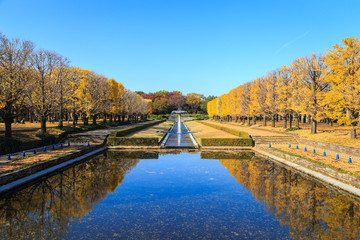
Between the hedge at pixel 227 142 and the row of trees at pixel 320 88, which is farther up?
the row of trees at pixel 320 88

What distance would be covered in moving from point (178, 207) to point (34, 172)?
9373mm

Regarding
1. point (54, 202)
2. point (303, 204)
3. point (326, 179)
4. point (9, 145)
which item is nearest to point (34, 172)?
point (54, 202)

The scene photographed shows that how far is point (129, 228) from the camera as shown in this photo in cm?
705

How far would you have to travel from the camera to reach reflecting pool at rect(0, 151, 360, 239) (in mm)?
6833

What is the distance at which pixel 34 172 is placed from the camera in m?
12.5

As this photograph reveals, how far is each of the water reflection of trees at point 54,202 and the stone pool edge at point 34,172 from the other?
0.57m

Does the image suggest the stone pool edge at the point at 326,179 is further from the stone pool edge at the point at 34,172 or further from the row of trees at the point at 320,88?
the stone pool edge at the point at 34,172

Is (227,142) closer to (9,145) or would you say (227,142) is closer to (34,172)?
(34,172)

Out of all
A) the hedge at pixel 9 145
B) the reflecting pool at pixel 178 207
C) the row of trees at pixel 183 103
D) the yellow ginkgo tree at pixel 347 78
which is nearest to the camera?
the reflecting pool at pixel 178 207

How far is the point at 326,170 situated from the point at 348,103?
→ 1108 centimetres

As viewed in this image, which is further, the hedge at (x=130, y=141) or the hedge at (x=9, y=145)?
the hedge at (x=130, y=141)

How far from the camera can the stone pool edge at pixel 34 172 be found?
1038 centimetres

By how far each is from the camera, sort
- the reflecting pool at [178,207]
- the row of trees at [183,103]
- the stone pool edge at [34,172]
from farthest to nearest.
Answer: the row of trees at [183,103] → the stone pool edge at [34,172] → the reflecting pool at [178,207]

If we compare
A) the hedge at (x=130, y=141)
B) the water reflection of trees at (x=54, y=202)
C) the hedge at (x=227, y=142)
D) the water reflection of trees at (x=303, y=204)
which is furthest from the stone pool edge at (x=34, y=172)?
the hedge at (x=227, y=142)
